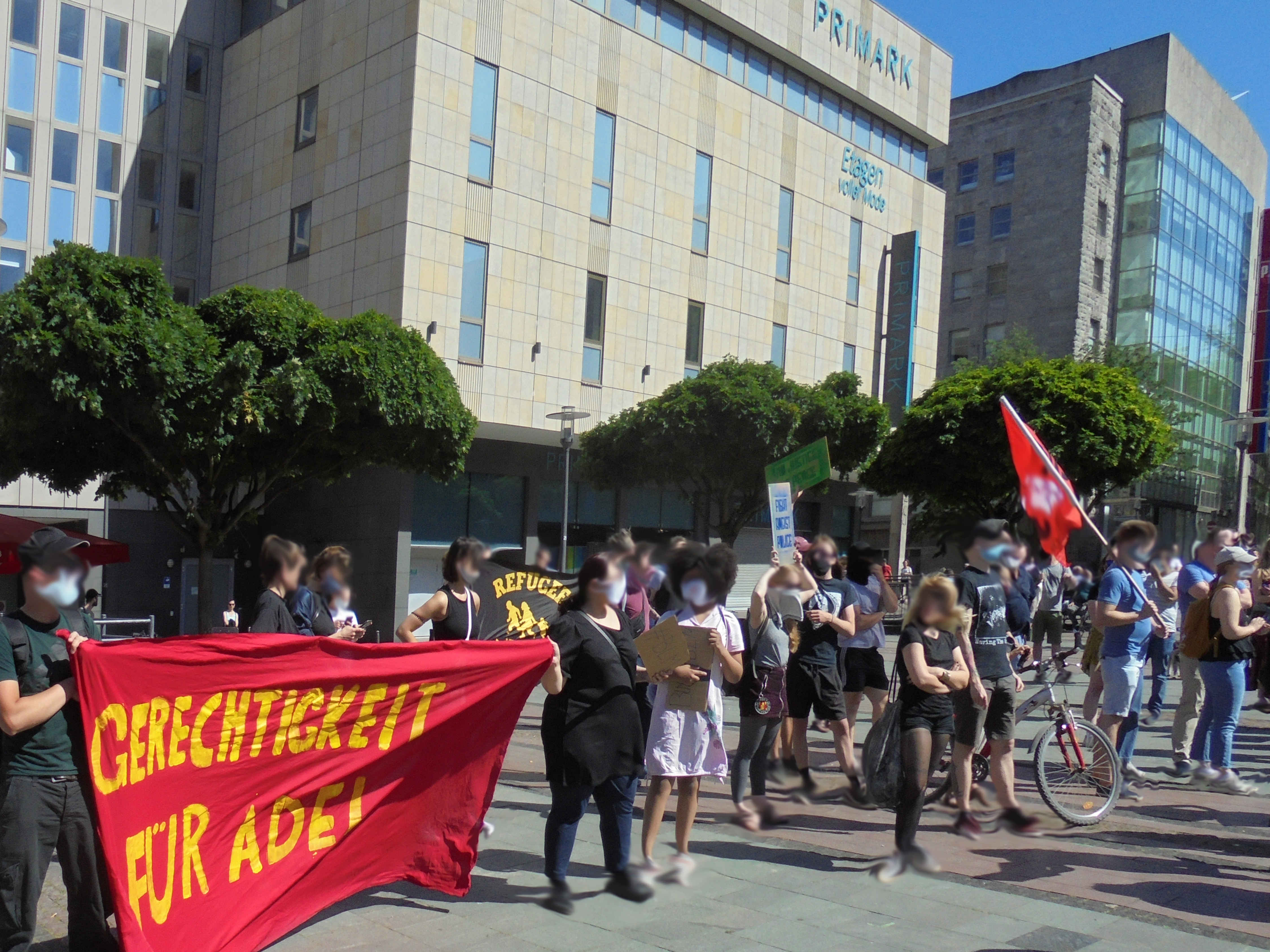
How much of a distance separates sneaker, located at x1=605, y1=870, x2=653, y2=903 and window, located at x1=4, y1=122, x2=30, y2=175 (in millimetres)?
28433

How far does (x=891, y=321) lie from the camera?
113ft

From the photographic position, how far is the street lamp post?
19.9 meters

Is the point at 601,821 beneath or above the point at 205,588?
above

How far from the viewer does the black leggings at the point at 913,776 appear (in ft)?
19.0

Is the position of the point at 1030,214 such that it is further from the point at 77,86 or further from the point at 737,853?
the point at 737,853

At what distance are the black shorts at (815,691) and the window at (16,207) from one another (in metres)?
26.6

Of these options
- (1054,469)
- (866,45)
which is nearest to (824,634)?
(1054,469)

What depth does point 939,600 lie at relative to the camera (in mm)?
5996

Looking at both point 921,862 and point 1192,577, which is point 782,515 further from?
point 1192,577

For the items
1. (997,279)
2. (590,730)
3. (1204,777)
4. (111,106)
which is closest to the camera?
(590,730)

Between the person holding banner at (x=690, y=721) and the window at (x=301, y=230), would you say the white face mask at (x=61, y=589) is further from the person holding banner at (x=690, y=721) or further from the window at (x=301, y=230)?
the window at (x=301, y=230)

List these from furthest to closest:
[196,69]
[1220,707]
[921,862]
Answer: [196,69]
[1220,707]
[921,862]

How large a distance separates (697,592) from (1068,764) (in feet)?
10.2

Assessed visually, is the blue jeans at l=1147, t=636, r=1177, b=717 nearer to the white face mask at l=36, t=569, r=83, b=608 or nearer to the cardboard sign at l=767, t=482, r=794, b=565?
the cardboard sign at l=767, t=482, r=794, b=565
